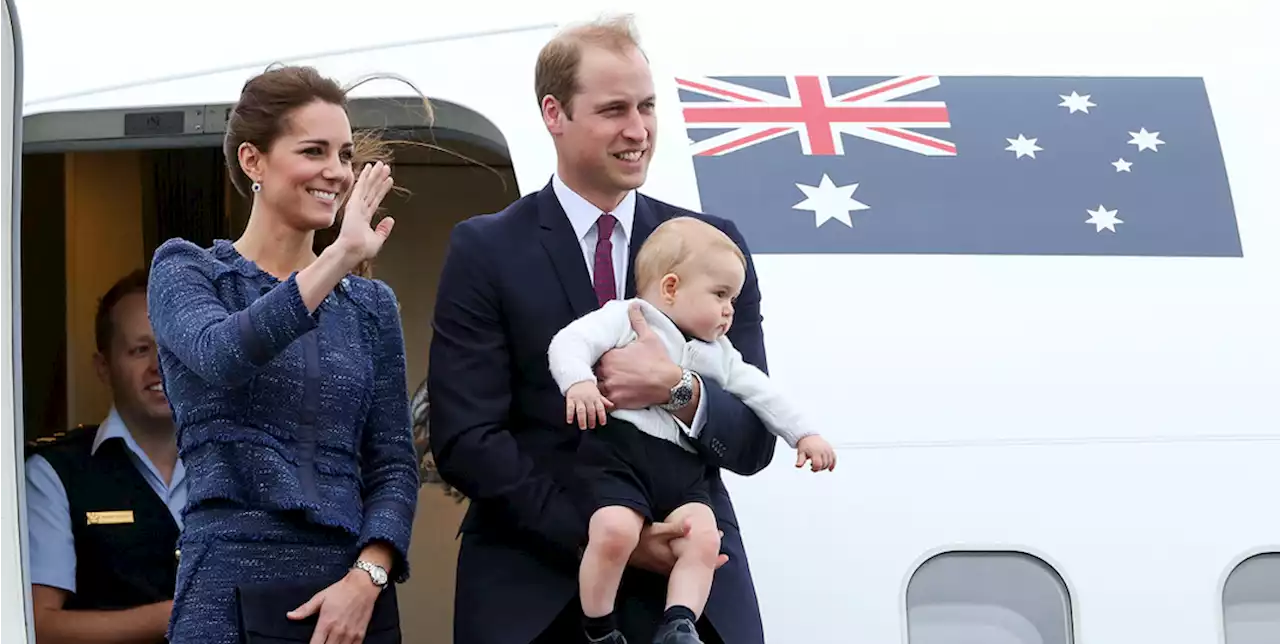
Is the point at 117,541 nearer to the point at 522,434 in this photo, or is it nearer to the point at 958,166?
the point at 522,434

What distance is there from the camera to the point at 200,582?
2.74m

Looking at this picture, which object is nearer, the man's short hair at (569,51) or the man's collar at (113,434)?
the man's short hair at (569,51)

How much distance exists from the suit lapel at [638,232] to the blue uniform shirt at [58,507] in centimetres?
136

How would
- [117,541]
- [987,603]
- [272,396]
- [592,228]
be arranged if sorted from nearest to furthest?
[272,396]
[592,228]
[987,603]
[117,541]

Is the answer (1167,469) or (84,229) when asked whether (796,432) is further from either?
(84,229)

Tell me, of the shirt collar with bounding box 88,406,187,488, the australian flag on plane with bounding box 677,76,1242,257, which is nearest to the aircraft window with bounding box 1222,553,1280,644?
the australian flag on plane with bounding box 677,76,1242,257

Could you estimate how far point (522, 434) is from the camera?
2.92 m

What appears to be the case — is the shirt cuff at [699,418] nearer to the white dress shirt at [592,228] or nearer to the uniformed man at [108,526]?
the white dress shirt at [592,228]

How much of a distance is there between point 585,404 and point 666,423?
20 cm

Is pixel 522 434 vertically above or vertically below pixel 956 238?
below

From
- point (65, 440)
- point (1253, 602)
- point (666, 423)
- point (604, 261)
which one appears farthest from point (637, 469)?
point (65, 440)

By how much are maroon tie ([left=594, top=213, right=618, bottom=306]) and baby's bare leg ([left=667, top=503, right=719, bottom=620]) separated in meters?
0.47

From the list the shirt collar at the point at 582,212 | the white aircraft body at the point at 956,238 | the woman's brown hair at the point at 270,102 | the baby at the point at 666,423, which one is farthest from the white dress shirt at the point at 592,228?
the white aircraft body at the point at 956,238

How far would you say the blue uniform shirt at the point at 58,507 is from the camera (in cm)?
374
